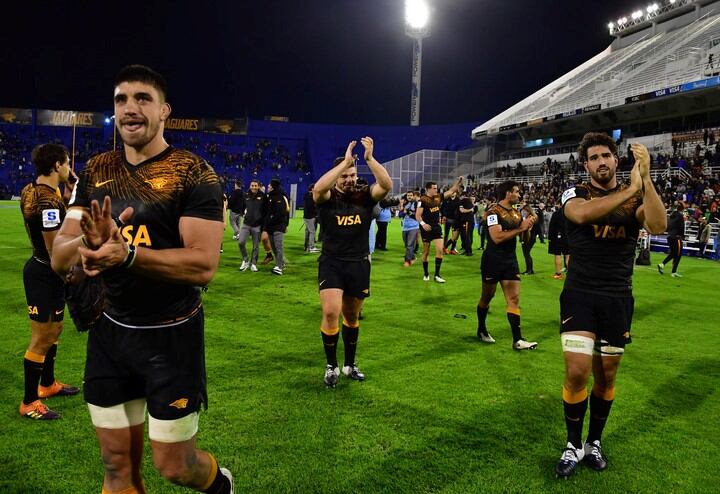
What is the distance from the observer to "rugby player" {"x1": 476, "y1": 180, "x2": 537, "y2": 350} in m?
6.73

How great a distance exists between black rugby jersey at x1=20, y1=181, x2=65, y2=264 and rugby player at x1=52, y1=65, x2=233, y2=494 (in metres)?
1.78

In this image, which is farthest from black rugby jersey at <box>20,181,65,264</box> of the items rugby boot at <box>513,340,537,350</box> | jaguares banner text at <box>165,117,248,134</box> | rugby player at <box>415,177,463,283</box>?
jaguares banner text at <box>165,117,248,134</box>

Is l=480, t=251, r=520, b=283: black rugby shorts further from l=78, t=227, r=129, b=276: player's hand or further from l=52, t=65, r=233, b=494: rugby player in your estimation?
l=78, t=227, r=129, b=276: player's hand

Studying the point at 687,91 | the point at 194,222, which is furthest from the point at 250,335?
the point at 687,91

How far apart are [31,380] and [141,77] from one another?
10.5 feet

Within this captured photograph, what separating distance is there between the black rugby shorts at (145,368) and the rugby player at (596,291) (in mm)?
2655

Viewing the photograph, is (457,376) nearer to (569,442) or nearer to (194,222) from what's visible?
(569,442)

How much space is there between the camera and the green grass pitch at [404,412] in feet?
11.5

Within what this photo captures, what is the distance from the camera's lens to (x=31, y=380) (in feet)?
13.8

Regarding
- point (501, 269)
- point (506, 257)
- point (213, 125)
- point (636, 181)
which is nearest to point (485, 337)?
point (501, 269)

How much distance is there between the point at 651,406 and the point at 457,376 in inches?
73.7

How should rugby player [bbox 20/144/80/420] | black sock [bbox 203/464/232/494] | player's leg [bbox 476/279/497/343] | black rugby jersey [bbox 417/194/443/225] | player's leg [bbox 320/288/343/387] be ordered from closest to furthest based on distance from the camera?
1. black sock [bbox 203/464/232/494]
2. rugby player [bbox 20/144/80/420]
3. player's leg [bbox 320/288/343/387]
4. player's leg [bbox 476/279/497/343]
5. black rugby jersey [bbox 417/194/443/225]

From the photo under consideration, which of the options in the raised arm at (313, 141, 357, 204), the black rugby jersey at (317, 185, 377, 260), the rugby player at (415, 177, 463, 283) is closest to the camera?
the raised arm at (313, 141, 357, 204)

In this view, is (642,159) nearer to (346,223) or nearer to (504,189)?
(346,223)
